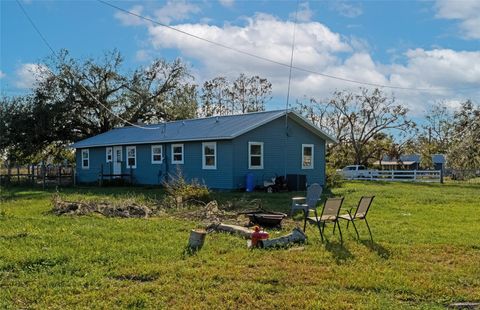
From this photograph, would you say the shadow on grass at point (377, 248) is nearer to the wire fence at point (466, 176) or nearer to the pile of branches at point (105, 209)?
the pile of branches at point (105, 209)

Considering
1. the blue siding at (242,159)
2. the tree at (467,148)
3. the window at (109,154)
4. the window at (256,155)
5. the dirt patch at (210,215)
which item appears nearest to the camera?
the dirt patch at (210,215)

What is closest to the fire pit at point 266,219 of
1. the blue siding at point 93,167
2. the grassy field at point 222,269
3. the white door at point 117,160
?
the grassy field at point 222,269

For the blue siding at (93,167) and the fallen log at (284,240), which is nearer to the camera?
the fallen log at (284,240)

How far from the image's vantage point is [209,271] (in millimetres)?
6629

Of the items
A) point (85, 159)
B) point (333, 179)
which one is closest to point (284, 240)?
point (333, 179)

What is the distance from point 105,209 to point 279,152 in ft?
40.9

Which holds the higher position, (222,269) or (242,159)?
(242,159)

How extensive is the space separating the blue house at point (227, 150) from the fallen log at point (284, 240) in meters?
13.0

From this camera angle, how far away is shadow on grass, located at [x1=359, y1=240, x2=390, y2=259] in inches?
310

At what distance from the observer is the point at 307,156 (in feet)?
83.3

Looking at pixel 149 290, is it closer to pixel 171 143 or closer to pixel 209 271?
pixel 209 271

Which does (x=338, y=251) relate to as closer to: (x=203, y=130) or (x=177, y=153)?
(x=203, y=130)

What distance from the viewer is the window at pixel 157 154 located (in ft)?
85.2

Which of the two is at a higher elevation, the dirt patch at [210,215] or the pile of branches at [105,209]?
the pile of branches at [105,209]
